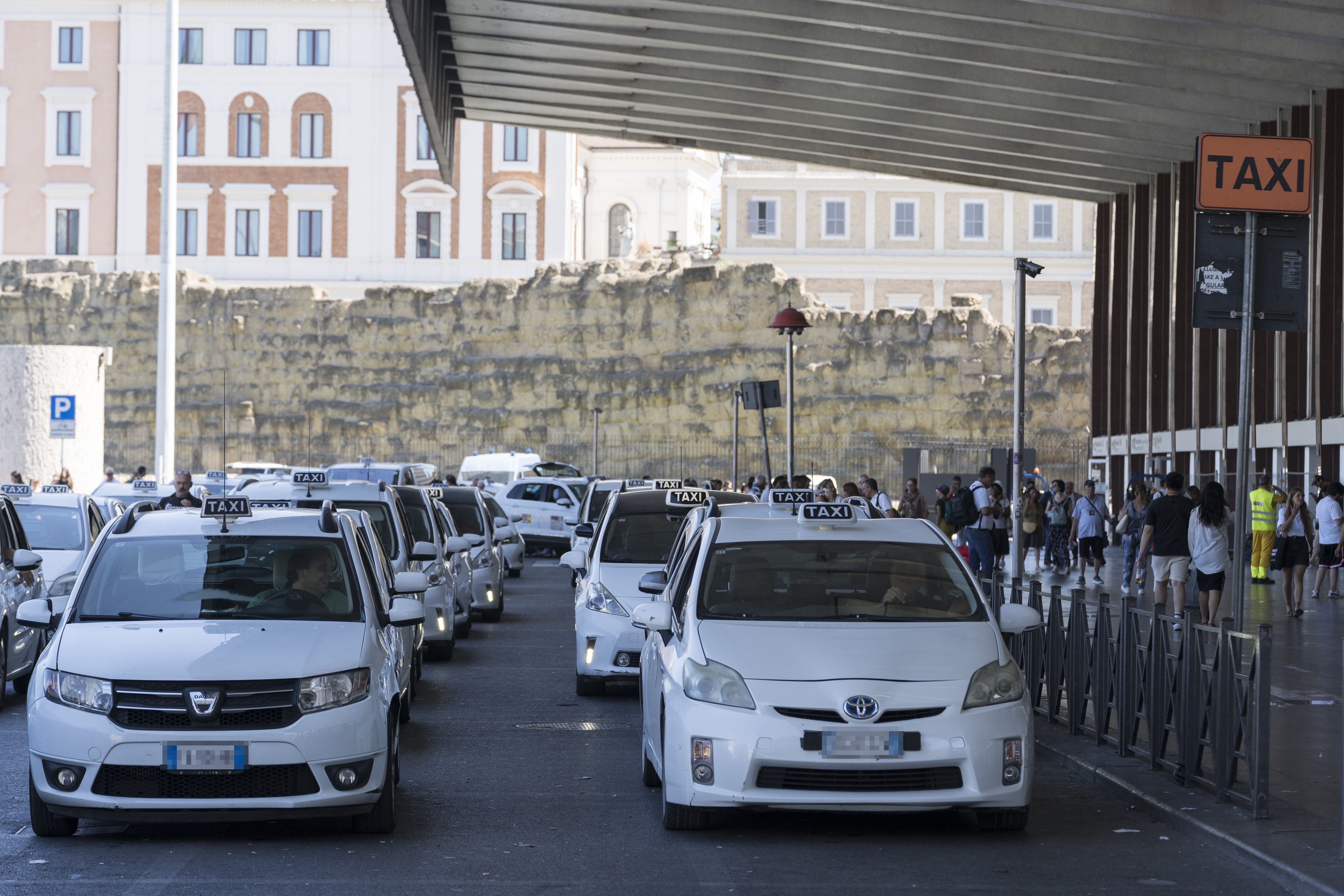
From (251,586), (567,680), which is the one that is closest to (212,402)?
(567,680)

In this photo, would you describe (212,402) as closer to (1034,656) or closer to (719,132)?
(719,132)

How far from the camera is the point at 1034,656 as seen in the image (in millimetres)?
11523

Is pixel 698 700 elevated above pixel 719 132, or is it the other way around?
pixel 719 132

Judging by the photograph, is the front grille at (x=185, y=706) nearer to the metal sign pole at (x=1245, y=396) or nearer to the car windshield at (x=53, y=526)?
the metal sign pole at (x=1245, y=396)

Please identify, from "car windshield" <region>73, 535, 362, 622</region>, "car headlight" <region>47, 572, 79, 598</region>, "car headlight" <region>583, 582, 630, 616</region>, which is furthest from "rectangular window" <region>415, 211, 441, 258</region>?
"car windshield" <region>73, 535, 362, 622</region>

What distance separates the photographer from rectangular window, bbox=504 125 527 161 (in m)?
73.5

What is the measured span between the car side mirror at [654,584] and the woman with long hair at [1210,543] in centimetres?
658

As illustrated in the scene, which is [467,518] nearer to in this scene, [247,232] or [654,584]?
[654,584]

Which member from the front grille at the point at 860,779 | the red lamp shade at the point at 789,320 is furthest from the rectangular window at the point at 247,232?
the front grille at the point at 860,779

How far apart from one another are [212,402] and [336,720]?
58.2 meters

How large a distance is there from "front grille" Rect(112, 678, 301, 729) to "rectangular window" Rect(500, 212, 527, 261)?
6771 cm

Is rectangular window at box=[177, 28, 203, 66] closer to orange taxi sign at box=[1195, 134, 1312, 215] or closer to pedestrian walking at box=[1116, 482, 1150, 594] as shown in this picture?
pedestrian walking at box=[1116, 482, 1150, 594]

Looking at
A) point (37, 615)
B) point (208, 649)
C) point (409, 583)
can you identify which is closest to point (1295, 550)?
point (409, 583)

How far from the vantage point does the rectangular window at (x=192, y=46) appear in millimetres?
74750
